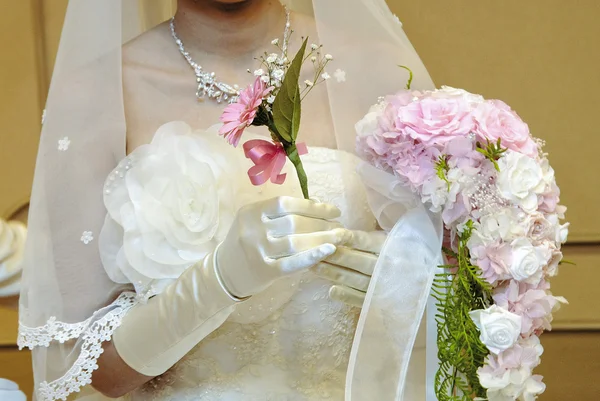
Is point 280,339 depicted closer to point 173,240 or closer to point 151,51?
point 173,240

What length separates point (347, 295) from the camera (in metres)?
1.13

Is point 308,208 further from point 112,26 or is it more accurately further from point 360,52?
point 112,26

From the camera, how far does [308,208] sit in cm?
104

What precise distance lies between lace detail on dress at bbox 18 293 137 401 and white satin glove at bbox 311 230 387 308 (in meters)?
0.35

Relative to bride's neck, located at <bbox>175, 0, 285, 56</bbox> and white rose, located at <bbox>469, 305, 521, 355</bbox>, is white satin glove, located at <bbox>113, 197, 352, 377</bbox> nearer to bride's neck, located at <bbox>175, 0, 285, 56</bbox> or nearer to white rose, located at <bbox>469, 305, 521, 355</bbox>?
white rose, located at <bbox>469, 305, 521, 355</bbox>

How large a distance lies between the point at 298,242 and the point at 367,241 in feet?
0.42

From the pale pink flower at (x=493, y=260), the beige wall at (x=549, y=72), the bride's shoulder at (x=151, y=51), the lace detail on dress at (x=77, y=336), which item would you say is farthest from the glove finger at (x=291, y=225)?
the beige wall at (x=549, y=72)

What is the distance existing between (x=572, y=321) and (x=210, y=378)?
1318 mm

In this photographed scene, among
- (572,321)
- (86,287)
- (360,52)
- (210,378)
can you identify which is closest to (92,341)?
(86,287)

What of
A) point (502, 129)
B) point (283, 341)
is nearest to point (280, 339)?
point (283, 341)

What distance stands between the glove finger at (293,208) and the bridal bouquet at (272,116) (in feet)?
0.10

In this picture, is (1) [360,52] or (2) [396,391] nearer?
(2) [396,391]

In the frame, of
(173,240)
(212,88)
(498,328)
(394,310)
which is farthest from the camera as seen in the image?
(212,88)

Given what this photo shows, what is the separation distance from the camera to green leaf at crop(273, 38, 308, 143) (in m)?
0.97
